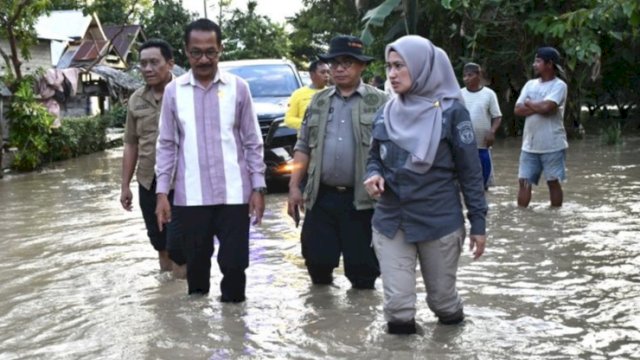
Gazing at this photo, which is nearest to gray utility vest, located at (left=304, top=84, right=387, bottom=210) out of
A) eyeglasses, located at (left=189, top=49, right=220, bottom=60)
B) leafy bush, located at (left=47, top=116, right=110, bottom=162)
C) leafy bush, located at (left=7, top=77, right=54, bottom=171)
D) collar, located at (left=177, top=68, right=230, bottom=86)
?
collar, located at (left=177, top=68, right=230, bottom=86)

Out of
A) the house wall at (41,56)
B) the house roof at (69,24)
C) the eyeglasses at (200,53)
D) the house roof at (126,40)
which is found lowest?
the eyeglasses at (200,53)

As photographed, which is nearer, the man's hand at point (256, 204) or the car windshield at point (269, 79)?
the man's hand at point (256, 204)

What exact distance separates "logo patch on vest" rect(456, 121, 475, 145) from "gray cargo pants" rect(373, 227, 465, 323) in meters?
0.51

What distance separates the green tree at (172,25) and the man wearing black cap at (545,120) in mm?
46448

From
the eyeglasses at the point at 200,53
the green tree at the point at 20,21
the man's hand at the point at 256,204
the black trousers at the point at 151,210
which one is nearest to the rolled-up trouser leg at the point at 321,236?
the man's hand at the point at 256,204

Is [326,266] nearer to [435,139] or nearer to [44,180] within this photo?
[435,139]

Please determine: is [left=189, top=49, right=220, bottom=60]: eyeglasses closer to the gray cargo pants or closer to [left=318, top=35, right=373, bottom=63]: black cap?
[left=318, top=35, right=373, bottom=63]: black cap

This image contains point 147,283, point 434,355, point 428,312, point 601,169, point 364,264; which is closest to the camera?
point 434,355

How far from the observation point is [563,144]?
367 inches

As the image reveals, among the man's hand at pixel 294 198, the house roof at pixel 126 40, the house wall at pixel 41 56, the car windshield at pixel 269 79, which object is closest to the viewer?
the man's hand at pixel 294 198

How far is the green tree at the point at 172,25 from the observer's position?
54881 mm

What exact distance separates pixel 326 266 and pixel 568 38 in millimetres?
11284

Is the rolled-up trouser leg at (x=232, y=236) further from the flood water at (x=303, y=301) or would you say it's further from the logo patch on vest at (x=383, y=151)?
the logo patch on vest at (x=383, y=151)

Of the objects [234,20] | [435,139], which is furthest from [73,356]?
[234,20]
